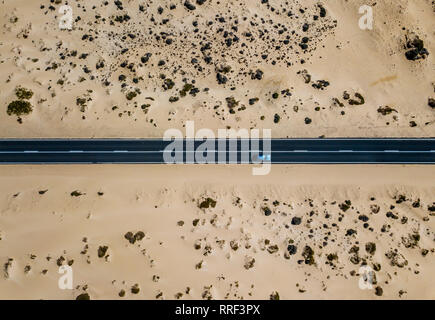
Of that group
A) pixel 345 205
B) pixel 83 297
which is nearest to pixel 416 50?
pixel 345 205

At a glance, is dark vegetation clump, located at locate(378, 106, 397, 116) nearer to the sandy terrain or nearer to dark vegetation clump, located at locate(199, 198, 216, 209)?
the sandy terrain

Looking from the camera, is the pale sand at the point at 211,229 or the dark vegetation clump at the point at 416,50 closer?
the pale sand at the point at 211,229

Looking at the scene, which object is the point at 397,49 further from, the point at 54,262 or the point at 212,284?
the point at 54,262

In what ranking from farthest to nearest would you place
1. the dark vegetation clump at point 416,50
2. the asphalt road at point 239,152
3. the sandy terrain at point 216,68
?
the dark vegetation clump at point 416,50 < the sandy terrain at point 216,68 < the asphalt road at point 239,152

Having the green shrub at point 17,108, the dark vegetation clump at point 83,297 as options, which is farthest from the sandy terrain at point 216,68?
the dark vegetation clump at point 83,297

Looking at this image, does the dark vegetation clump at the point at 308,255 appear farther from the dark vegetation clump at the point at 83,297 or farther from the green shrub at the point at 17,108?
the green shrub at the point at 17,108
